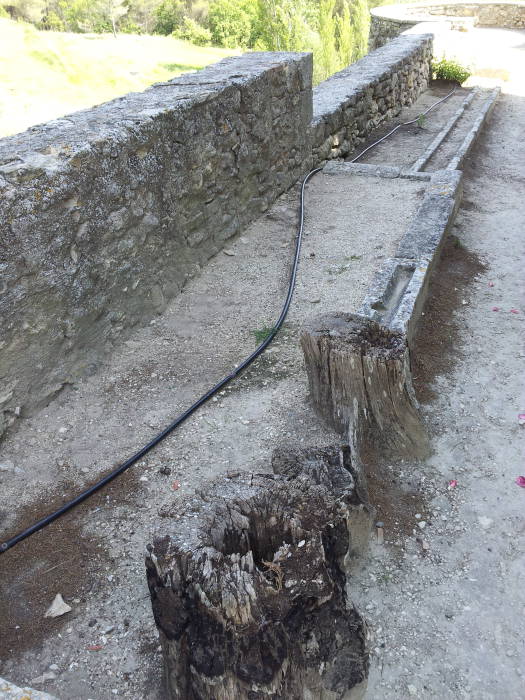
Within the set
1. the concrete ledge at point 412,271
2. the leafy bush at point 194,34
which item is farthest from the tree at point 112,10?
the concrete ledge at point 412,271

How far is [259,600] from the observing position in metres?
1.80

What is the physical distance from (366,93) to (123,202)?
593cm

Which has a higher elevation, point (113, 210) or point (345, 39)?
point (113, 210)

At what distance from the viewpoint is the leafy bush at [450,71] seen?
39.0 ft

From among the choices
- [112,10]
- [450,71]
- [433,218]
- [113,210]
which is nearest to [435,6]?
[450,71]

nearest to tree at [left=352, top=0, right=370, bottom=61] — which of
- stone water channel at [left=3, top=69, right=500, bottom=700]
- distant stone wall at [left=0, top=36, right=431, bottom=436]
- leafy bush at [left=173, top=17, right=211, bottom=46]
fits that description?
distant stone wall at [left=0, top=36, right=431, bottom=436]

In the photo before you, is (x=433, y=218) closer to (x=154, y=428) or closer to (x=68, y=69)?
(x=154, y=428)

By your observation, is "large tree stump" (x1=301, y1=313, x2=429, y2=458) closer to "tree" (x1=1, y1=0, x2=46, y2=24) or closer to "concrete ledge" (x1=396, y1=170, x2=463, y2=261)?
"concrete ledge" (x1=396, y1=170, x2=463, y2=261)

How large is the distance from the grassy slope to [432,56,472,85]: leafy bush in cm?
1107

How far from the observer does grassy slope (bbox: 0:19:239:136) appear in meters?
19.2

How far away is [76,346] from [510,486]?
8.78ft

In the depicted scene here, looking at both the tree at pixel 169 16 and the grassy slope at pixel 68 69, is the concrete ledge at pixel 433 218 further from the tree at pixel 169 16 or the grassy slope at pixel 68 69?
the tree at pixel 169 16

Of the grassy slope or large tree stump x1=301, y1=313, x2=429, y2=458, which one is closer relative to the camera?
large tree stump x1=301, y1=313, x2=429, y2=458

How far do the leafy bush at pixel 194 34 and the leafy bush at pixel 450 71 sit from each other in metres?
29.5
